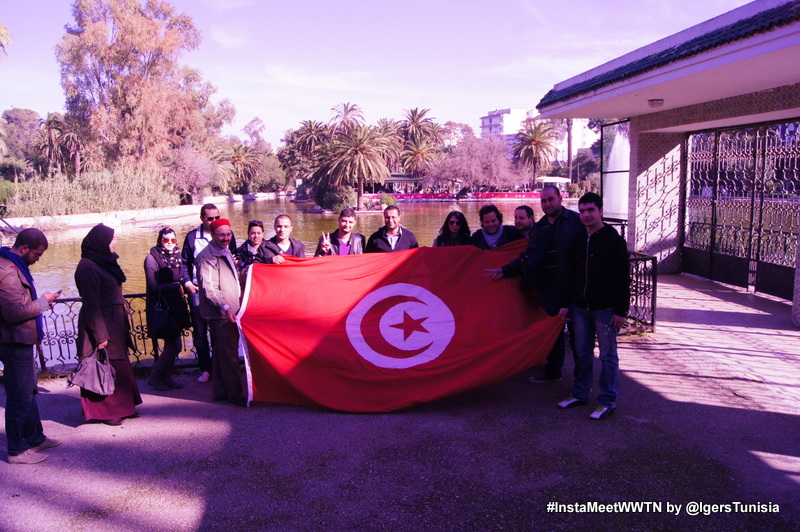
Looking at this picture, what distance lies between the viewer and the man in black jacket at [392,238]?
666cm

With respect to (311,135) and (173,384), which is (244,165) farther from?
(173,384)

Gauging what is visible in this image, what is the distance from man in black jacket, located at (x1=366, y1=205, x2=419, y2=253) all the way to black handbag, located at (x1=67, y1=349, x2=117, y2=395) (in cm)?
307

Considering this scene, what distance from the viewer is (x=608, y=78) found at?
31.0 ft

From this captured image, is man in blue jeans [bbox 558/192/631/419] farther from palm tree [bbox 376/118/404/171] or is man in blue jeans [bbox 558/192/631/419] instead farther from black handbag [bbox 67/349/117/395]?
palm tree [bbox 376/118/404/171]

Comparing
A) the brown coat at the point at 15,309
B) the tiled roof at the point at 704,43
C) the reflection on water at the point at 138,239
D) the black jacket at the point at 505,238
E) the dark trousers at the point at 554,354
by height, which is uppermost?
the tiled roof at the point at 704,43

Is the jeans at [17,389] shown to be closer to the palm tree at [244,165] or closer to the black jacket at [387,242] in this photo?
the black jacket at [387,242]

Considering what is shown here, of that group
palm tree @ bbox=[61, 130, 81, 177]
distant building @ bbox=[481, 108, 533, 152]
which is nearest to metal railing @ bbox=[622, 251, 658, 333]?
palm tree @ bbox=[61, 130, 81, 177]

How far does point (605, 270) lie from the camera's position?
4719 mm

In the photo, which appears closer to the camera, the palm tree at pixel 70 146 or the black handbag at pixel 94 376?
the black handbag at pixel 94 376

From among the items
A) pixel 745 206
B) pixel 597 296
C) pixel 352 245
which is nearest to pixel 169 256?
pixel 352 245

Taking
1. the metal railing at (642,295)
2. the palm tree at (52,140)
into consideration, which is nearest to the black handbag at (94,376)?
the metal railing at (642,295)

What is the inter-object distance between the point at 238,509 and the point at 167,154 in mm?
50559

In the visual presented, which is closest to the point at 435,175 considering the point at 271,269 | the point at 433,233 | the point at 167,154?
the point at 167,154

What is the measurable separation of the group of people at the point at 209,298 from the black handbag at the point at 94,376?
0.28 feet
